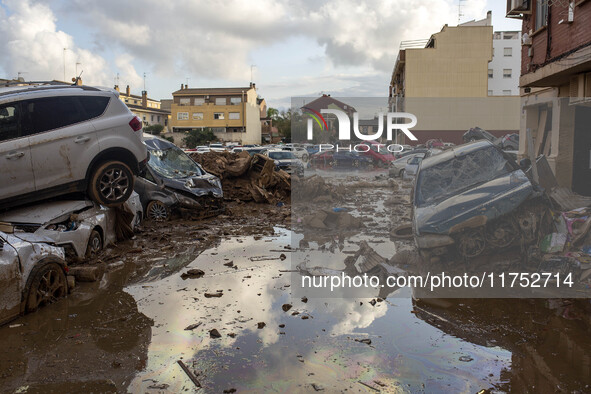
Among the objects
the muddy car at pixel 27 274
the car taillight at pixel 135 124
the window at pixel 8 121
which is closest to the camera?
the muddy car at pixel 27 274

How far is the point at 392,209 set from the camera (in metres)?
13.0

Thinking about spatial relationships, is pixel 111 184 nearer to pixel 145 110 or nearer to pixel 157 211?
pixel 157 211

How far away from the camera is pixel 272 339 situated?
534cm

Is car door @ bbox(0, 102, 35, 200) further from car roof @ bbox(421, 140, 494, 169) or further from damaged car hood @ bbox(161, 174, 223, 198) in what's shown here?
car roof @ bbox(421, 140, 494, 169)

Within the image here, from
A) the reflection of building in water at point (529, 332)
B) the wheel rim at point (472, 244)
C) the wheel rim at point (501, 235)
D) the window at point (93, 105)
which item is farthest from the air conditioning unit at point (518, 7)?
the window at point (93, 105)

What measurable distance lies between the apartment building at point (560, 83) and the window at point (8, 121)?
26.4 ft

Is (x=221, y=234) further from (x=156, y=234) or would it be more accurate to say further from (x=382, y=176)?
(x=382, y=176)

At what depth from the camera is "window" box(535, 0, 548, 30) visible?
13984 mm

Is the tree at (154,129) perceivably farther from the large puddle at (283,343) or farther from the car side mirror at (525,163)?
the car side mirror at (525,163)

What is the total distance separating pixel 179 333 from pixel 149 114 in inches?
3111

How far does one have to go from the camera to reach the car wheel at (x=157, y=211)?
12.5 m

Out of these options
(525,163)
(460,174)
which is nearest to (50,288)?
(460,174)

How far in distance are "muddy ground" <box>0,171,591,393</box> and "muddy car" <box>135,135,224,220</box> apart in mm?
4156

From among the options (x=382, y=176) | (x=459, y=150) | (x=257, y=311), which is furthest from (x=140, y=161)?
(x=459, y=150)
